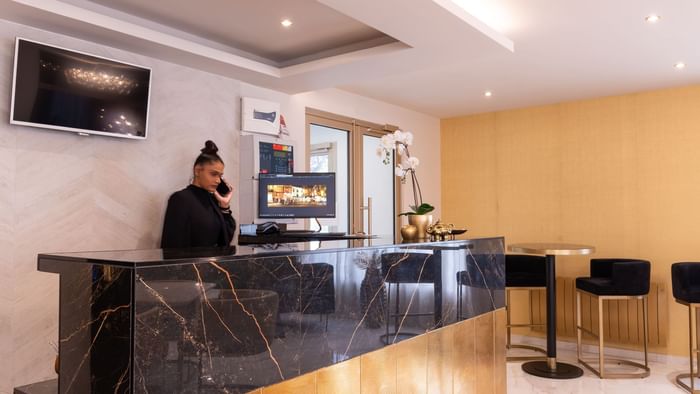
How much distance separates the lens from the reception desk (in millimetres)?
1364

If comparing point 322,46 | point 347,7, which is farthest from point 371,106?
point 347,7

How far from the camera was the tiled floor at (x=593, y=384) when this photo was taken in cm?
428

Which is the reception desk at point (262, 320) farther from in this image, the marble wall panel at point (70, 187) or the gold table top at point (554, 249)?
the gold table top at point (554, 249)

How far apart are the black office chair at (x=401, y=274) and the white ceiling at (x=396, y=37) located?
1366 millimetres

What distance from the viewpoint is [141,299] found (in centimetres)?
134

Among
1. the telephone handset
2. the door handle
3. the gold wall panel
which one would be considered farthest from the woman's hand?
the gold wall panel

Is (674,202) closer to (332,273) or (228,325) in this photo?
(332,273)

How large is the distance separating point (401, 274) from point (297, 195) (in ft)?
5.69

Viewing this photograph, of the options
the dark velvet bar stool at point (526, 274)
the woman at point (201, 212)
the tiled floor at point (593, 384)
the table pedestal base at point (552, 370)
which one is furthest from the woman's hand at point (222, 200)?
the table pedestal base at point (552, 370)

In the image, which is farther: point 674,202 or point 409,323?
point 674,202

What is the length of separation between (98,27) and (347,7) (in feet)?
4.97

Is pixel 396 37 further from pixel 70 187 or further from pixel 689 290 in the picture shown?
pixel 689 290

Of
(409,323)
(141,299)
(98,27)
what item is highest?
(98,27)

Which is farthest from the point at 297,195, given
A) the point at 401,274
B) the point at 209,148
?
the point at 401,274
